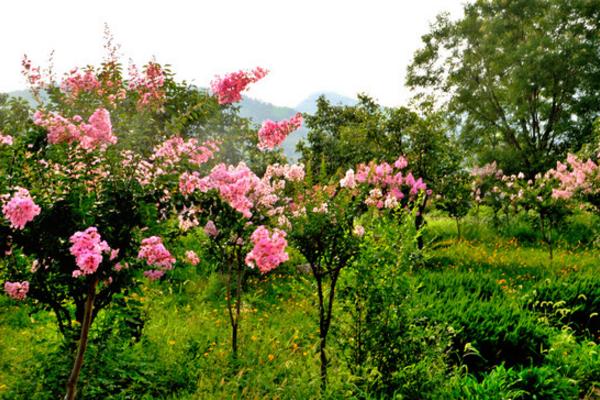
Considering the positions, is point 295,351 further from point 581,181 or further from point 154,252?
point 581,181

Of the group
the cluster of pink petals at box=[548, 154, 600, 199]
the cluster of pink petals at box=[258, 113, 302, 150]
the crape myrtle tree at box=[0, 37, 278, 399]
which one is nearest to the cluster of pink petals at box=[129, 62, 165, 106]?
the crape myrtle tree at box=[0, 37, 278, 399]

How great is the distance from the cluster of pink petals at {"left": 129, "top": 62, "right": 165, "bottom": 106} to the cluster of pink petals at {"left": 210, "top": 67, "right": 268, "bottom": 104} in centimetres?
46

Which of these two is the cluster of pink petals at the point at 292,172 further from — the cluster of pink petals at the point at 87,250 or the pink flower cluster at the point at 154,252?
the cluster of pink petals at the point at 87,250

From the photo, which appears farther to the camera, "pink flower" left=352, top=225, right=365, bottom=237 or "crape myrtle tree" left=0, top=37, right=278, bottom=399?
"pink flower" left=352, top=225, right=365, bottom=237

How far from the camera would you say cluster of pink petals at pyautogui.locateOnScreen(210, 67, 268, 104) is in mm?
3846

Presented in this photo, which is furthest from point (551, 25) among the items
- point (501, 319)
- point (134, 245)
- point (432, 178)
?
point (134, 245)

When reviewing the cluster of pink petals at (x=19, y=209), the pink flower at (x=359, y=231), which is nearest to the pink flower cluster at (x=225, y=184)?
the cluster of pink petals at (x=19, y=209)

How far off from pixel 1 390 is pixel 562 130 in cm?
2138

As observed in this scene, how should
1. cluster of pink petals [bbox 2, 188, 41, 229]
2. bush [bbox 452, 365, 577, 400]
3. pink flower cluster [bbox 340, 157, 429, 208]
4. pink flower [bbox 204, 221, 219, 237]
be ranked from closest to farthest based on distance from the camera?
1. cluster of pink petals [bbox 2, 188, 41, 229]
2. bush [bbox 452, 365, 577, 400]
3. pink flower [bbox 204, 221, 219, 237]
4. pink flower cluster [bbox 340, 157, 429, 208]

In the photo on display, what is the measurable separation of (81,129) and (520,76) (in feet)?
62.9

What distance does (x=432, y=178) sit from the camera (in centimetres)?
1105

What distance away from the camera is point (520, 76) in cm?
1795

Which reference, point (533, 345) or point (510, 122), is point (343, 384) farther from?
point (510, 122)

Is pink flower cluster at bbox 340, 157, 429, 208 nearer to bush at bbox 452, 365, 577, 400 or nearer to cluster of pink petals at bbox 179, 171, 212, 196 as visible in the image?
cluster of pink petals at bbox 179, 171, 212, 196
